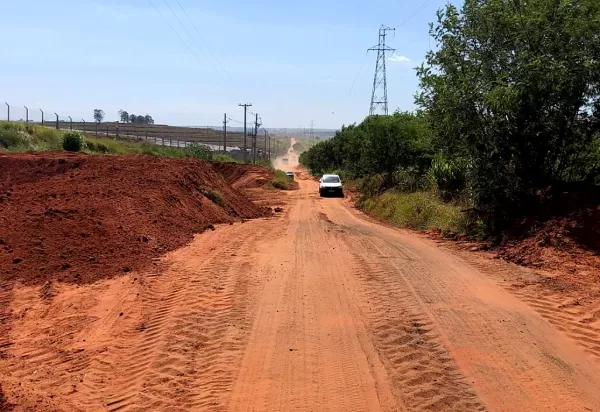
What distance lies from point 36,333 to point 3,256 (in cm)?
321

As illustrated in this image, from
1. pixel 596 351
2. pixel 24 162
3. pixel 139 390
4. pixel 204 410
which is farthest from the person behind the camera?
pixel 24 162

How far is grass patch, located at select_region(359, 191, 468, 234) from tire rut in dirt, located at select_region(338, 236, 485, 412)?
6.98 m

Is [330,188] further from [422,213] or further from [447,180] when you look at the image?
[422,213]

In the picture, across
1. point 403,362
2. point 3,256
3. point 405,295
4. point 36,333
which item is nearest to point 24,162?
point 3,256

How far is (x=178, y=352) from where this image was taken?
212 inches

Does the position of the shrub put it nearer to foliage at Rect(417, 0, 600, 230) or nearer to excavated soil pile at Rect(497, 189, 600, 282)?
foliage at Rect(417, 0, 600, 230)

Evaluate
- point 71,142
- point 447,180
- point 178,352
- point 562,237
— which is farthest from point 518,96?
point 71,142

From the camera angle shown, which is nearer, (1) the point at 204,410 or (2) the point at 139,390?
(1) the point at 204,410

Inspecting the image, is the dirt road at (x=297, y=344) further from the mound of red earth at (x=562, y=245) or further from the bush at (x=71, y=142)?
the bush at (x=71, y=142)

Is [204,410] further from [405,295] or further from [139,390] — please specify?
[405,295]

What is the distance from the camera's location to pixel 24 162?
19.1 m

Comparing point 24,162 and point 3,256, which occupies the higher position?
point 24,162

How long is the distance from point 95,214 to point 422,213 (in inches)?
431

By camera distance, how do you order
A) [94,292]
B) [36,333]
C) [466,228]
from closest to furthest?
[36,333]
[94,292]
[466,228]
